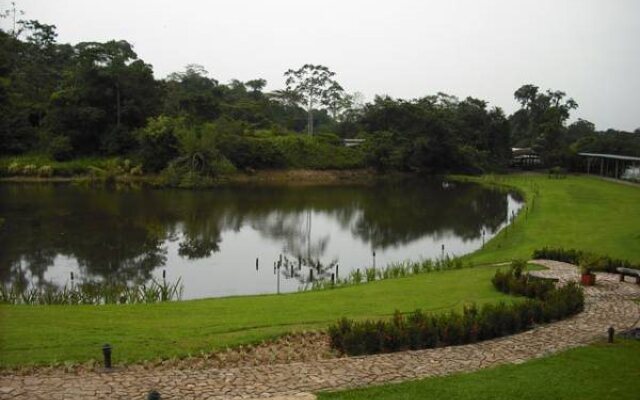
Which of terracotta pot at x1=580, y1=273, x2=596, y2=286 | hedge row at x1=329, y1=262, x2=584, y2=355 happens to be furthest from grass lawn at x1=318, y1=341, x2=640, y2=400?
terracotta pot at x1=580, y1=273, x2=596, y2=286

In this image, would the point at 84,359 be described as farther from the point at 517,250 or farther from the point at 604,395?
the point at 517,250

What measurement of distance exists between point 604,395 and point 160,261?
18.2 meters

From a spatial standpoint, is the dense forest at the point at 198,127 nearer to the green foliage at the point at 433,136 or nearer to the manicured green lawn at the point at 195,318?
the green foliage at the point at 433,136

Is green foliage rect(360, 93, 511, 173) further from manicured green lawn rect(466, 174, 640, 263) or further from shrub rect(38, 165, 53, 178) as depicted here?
shrub rect(38, 165, 53, 178)

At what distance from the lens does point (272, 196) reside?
47281 mm

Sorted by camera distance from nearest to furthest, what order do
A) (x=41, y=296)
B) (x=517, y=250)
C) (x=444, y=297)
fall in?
1. (x=444, y=297)
2. (x=41, y=296)
3. (x=517, y=250)

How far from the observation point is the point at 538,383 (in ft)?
29.2

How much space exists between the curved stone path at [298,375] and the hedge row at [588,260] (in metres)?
5.44

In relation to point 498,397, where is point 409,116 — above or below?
above

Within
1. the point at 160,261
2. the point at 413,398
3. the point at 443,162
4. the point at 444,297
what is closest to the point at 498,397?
the point at 413,398

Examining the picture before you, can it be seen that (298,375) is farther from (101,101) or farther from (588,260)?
(101,101)

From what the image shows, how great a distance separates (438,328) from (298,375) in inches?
137

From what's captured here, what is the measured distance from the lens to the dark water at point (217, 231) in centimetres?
2141

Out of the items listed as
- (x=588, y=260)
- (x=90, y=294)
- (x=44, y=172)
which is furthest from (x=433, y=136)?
(x=90, y=294)
